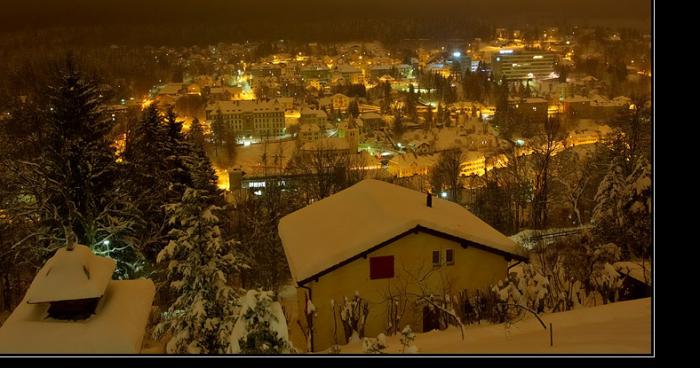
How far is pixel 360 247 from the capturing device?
198 inches

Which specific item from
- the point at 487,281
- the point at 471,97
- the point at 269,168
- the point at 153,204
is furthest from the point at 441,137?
the point at 487,281

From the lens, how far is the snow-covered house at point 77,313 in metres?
3.77

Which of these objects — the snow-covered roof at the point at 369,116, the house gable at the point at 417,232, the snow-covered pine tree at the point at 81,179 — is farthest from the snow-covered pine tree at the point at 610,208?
the snow-covered roof at the point at 369,116

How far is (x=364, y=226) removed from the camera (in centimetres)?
539

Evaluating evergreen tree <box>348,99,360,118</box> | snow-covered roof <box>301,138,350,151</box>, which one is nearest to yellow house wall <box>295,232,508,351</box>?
snow-covered roof <box>301,138,350,151</box>

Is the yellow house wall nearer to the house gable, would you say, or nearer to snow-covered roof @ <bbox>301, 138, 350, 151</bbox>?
the house gable

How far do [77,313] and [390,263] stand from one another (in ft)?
8.38

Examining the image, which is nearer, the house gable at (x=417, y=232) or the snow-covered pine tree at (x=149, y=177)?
the house gable at (x=417, y=232)

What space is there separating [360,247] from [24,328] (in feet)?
8.53

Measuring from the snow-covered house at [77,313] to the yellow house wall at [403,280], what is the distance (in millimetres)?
1511

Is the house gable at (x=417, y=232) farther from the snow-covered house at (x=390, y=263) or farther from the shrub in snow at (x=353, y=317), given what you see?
the shrub in snow at (x=353, y=317)

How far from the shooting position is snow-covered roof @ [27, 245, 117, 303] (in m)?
4.28

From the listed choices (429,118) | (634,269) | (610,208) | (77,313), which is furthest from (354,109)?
(77,313)

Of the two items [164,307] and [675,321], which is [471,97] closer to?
[164,307]
